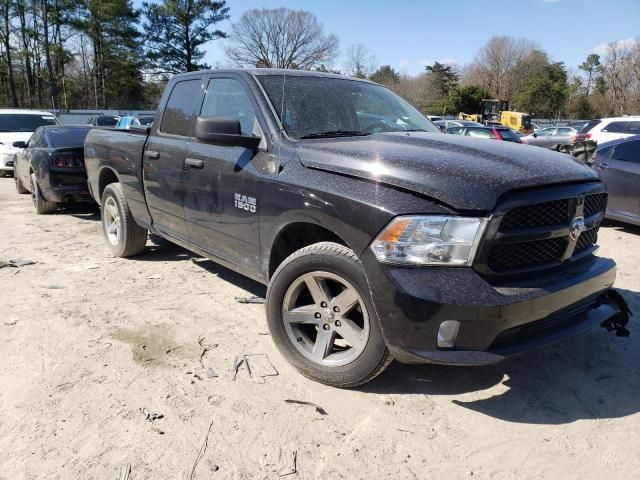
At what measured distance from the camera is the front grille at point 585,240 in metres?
2.84

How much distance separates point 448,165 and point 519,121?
4075cm

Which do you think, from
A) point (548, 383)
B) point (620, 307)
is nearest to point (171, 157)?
point (548, 383)

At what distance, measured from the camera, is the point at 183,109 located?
4.32m

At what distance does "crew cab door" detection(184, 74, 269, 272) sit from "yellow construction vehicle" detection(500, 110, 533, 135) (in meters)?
38.2

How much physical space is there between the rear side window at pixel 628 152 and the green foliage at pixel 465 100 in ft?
166

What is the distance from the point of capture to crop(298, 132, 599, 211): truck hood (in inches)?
94.9

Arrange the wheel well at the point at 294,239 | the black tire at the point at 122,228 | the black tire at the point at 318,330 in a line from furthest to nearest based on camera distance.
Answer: the black tire at the point at 122,228 → the wheel well at the point at 294,239 → the black tire at the point at 318,330

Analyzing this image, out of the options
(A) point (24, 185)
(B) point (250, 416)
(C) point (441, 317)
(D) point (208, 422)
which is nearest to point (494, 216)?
(C) point (441, 317)

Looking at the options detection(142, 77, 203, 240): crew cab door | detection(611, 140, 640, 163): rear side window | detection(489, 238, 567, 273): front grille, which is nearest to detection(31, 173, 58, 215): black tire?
detection(142, 77, 203, 240): crew cab door

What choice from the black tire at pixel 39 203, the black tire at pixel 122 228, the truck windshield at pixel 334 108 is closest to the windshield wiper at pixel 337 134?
the truck windshield at pixel 334 108

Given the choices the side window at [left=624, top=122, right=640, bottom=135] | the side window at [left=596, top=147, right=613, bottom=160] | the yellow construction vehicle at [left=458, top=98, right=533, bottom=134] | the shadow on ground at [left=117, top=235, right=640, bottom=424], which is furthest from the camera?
the yellow construction vehicle at [left=458, top=98, right=533, bottom=134]

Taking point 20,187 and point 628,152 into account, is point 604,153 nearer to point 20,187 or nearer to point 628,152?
point 628,152

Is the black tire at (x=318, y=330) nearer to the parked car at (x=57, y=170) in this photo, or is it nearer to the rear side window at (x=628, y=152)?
the parked car at (x=57, y=170)

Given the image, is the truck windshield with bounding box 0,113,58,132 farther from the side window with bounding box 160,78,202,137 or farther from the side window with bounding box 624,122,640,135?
the side window with bounding box 624,122,640,135
